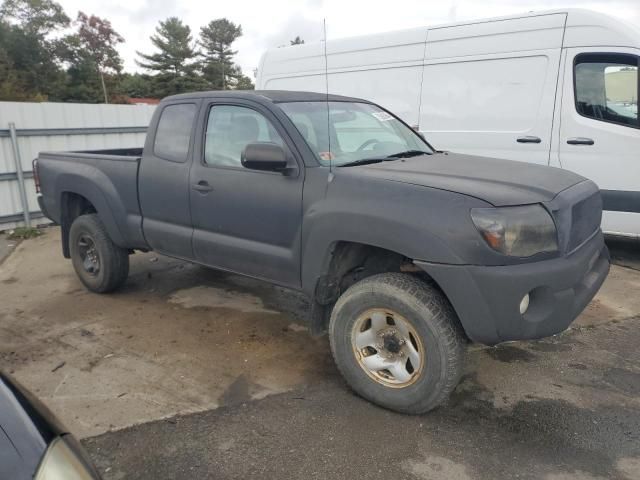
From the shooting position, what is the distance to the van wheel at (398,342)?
2842mm

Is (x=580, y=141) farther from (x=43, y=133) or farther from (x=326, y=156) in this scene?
(x=43, y=133)

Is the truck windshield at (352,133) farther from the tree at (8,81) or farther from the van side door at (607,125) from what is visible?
the tree at (8,81)

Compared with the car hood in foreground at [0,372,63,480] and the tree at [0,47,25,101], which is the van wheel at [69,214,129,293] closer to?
the car hood in foreground at [0,372,63,480]

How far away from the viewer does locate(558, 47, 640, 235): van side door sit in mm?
5566

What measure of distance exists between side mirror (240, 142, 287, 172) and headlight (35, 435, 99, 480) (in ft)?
6.77

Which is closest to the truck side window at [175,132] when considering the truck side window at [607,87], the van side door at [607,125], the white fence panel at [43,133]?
the van side door at [607,125]

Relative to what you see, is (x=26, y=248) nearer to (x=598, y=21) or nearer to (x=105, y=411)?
(x=105, y=411)

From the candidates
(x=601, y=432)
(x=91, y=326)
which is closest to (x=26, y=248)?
(x=91, y=326)

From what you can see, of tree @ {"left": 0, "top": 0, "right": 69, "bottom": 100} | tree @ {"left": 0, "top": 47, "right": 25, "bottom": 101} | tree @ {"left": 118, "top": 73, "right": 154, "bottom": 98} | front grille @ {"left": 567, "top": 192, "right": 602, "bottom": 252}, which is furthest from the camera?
tree @ {"left": 118, "top": 73, "right": 154, "bottom": 98}

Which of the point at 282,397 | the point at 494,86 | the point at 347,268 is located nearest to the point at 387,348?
the point at 347,268

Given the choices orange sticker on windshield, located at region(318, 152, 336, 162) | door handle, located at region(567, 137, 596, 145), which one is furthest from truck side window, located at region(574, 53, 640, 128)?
orange sticker on windshield, located at region(318, 152, 336, 162)

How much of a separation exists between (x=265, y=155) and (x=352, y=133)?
915mm

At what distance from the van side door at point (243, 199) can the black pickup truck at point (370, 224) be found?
0.4 inches

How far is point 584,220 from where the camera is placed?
3135 millimetres
